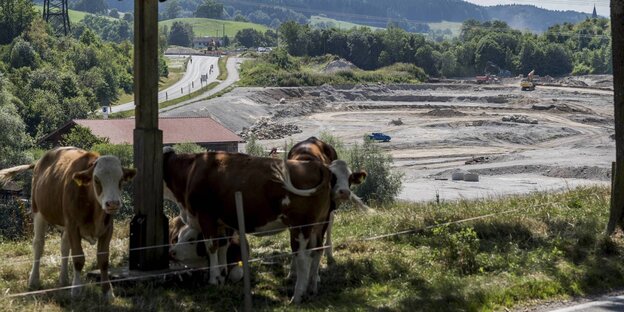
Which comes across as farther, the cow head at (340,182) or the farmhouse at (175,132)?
the farmhouse at (175,132)

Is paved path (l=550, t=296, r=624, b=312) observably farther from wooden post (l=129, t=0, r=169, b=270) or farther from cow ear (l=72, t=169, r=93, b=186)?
cow ear (l=72, t=169, r=93, b=186)

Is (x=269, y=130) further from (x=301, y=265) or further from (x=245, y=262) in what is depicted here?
(x=245, y=262)

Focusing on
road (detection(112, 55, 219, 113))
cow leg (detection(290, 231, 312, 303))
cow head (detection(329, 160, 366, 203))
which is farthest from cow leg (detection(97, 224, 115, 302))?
road (detection(112, 55, 219, 113))

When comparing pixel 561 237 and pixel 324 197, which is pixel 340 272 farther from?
pixel 561 237

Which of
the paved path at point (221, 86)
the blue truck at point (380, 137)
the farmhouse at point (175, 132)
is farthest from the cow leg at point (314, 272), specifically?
the paved path at point (221, 86)

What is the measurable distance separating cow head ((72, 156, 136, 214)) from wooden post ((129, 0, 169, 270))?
112cm

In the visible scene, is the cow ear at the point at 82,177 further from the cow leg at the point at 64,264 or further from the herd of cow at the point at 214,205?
the cow leg at the point at 64,264

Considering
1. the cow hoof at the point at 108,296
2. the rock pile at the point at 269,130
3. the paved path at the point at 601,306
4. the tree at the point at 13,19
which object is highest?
the tree at the point at 13,19

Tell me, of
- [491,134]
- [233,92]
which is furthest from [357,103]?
[491,134]

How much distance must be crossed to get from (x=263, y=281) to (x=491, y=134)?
8423 cm

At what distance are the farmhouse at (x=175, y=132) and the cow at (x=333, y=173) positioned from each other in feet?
168

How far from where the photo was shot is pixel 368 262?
13.5 m

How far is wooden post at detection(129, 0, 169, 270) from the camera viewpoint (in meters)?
12.4

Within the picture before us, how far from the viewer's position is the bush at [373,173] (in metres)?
52.3
